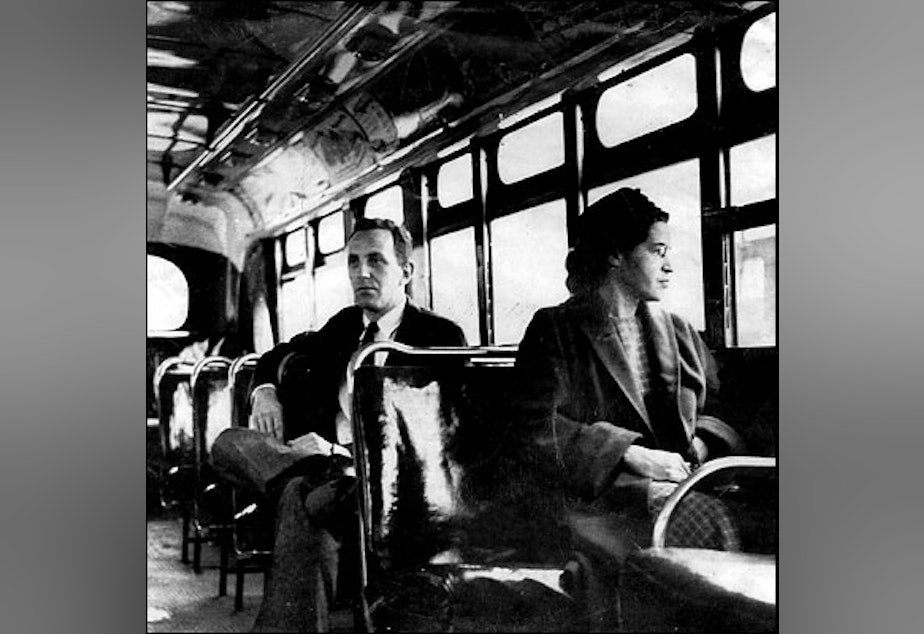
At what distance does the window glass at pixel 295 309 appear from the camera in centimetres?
258

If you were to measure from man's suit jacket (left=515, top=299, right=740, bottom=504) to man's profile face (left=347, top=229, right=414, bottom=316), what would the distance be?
376 millimetres

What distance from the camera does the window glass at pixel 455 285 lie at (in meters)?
2.59

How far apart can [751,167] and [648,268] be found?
388mm

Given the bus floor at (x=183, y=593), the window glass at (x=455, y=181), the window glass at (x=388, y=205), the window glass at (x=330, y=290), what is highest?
the window glass at (x=455, y=181)

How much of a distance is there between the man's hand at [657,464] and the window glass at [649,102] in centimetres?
84

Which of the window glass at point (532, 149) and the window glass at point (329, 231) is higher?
the window glass at point (532, 149)

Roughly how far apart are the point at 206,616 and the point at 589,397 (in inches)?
46.4

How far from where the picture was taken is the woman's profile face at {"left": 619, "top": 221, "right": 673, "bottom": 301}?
262 cm

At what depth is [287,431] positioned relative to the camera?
2576 mm

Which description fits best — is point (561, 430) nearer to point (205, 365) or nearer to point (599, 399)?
point (599, 399)

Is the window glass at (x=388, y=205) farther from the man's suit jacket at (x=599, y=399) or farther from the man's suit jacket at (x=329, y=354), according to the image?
the man's suit jacket at (x=599, y=399)

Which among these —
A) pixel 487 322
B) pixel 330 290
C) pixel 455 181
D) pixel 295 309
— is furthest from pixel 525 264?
pixel 295 309
